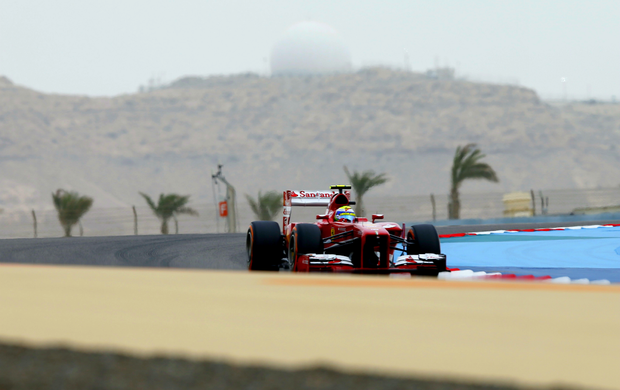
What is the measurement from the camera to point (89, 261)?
42.1 ft

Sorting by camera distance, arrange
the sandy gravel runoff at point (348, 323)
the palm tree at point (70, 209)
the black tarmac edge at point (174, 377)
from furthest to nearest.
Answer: the palm tree at point (70, 209)
the sandy gravel runoff at point (348, 323)
the black tarmac edge at point (174, 377)

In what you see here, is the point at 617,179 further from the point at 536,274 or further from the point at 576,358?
the point at 576,358

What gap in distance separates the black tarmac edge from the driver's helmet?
6.80 m

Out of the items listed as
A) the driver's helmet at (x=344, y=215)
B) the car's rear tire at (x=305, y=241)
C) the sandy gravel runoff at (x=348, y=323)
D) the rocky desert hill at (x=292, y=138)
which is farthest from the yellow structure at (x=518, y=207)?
the rocky desert hill at (x=292, y=138)

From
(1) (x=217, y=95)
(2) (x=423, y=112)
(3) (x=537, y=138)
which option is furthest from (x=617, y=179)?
(1) (x=217, y=95)

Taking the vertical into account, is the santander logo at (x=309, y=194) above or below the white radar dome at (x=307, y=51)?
below

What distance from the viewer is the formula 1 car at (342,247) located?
9.33 metres

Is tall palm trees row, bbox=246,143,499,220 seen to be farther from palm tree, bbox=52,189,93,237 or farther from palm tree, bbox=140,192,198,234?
palm tree, bbox=52,189,93,237

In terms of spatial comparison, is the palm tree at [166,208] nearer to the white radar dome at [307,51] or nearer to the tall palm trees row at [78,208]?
the tall palm trees row at [78,208]

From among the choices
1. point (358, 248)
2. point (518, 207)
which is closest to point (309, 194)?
point (358, 248)

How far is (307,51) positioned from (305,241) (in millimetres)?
79600

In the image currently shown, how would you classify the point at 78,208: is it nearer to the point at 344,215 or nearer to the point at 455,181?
the point at 455,181

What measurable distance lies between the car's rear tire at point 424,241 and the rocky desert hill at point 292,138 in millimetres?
69983

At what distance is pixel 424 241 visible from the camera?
33.1ft
